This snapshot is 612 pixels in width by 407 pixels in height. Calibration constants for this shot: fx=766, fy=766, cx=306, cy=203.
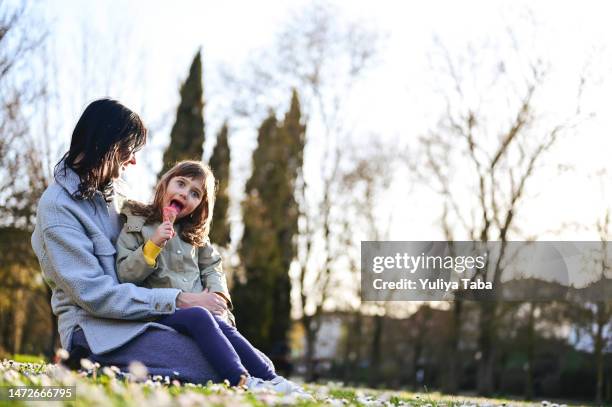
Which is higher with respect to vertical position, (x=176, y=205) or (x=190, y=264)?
(x=176, y=205)

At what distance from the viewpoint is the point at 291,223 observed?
26484 mm

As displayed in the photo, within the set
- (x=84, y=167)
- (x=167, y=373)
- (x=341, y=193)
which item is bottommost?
(x=167, y=373)

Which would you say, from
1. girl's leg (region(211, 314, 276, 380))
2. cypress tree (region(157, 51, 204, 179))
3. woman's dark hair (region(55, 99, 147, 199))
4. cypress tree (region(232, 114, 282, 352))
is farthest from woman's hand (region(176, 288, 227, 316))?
cypress tree (region(232, 114, 282, 352))

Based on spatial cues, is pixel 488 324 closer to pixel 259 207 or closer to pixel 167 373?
pixel 259 207

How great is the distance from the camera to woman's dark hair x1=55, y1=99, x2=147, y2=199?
4523 millimetres

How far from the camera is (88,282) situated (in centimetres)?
429

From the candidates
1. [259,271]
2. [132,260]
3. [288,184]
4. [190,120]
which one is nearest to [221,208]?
[190,120]

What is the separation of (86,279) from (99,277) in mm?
72

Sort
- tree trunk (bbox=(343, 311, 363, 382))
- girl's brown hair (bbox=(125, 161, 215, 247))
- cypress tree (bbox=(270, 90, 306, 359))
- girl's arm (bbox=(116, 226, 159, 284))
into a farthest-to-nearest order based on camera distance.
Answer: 1. tree trunk (bbox=(343, 311, 363, 382))
2. cypress tree (bbox=(270, 90, 306, 359))
3. girl's brown hair (bbox=(125, 161, 215, 247))
4. girl's arm (bbox=(116, 226, 159, 284))

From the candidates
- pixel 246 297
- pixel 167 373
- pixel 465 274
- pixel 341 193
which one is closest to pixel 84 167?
pixel 167 373

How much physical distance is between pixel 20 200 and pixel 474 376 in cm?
1906

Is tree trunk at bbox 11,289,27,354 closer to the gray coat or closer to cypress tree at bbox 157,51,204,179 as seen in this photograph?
cypress tree at bbox 157,51,204,179

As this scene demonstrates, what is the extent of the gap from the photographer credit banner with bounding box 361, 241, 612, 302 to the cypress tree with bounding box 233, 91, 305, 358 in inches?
201

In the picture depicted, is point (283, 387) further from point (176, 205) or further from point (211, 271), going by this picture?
point (176, 205)
